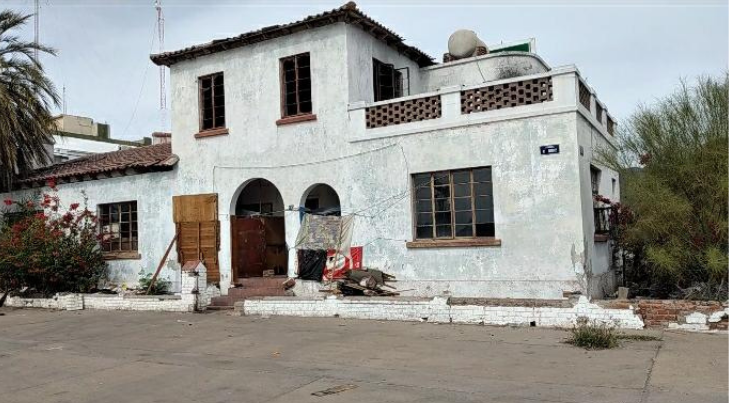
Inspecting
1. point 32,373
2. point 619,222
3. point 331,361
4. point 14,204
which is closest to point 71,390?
point 32,373

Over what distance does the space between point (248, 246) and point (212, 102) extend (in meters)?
3.77

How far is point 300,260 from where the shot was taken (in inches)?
583

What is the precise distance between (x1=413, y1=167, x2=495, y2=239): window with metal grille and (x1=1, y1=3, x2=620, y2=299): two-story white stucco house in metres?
0.03

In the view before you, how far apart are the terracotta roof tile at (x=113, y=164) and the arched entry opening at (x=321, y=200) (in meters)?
3.77

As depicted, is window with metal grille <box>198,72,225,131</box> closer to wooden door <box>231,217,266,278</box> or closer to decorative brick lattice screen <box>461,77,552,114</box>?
wooden door <box>231,217,266,278</box>

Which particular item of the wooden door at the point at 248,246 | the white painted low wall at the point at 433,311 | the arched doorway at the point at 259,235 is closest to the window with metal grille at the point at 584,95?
the white painted low wall at the point at 433,311

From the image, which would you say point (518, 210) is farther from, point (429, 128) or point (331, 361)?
point (331, 361)

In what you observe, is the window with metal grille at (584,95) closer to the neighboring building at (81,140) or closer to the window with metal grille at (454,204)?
the window with metal grille at (454,204)

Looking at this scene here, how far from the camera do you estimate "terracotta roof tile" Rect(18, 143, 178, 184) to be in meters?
16.8

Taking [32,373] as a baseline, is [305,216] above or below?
above

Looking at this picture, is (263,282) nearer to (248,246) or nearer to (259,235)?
(248,246)

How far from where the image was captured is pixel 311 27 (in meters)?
14.7

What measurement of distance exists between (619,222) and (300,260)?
706 cm

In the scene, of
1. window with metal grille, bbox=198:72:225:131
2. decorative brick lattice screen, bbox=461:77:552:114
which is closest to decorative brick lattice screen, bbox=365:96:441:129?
decorative brick lattice screen, bbox=461:77:552:114
